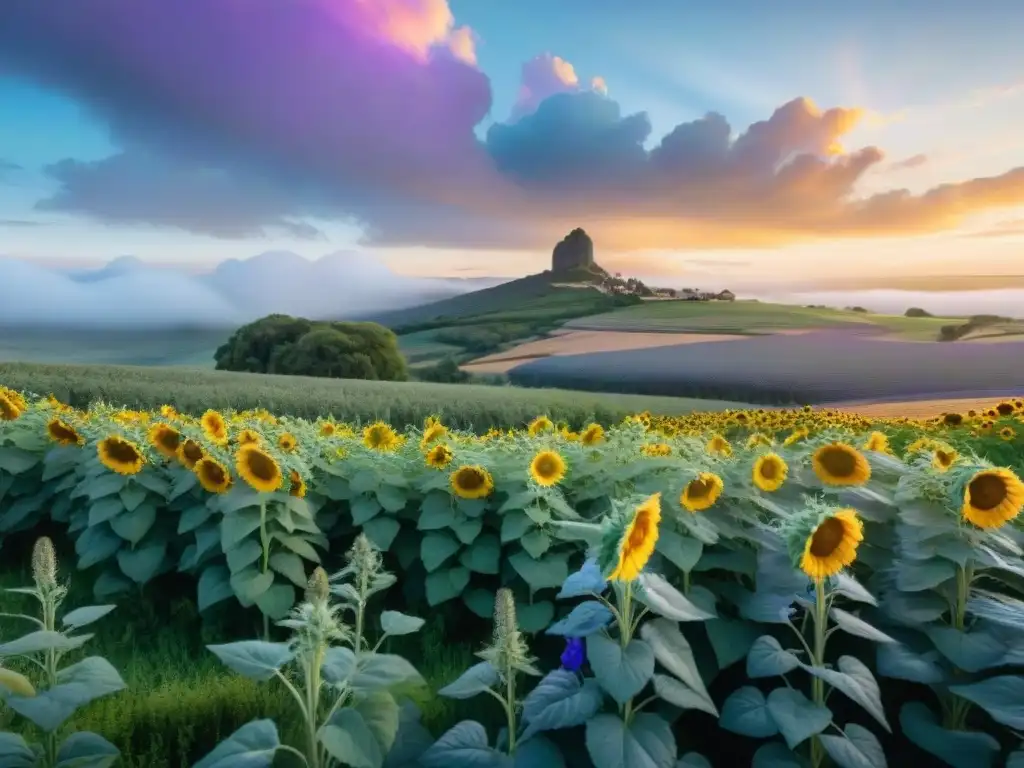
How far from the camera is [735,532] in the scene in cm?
237

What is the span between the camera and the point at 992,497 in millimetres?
2059

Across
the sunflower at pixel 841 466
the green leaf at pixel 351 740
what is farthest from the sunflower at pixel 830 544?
the green leaf at pixel 351 740

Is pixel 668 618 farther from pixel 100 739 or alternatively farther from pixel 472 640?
pixel 472 640

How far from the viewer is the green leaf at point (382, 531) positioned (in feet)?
10.3

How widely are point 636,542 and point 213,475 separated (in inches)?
78.5

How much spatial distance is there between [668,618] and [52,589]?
1301mm

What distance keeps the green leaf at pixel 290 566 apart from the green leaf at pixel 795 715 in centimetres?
170

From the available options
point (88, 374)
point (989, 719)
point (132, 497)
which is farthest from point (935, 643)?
point (88, 374)

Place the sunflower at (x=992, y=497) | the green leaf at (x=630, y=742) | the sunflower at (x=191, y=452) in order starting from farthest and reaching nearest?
the sunflower at (x=191, y=452) → the sunflower at (x=992, y=497) → the green leaf at (x=630, y=742)

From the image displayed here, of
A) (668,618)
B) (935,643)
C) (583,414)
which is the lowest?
(583,414)

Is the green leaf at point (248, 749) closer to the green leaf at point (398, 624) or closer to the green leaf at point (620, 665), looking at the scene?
the green leaf at point (398, 624)

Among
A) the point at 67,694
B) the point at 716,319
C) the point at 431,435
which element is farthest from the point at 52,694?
the point at 716,319

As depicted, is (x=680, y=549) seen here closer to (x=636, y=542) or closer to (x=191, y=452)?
(x=636, y=542)

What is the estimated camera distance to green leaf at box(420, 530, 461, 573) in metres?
3.01
